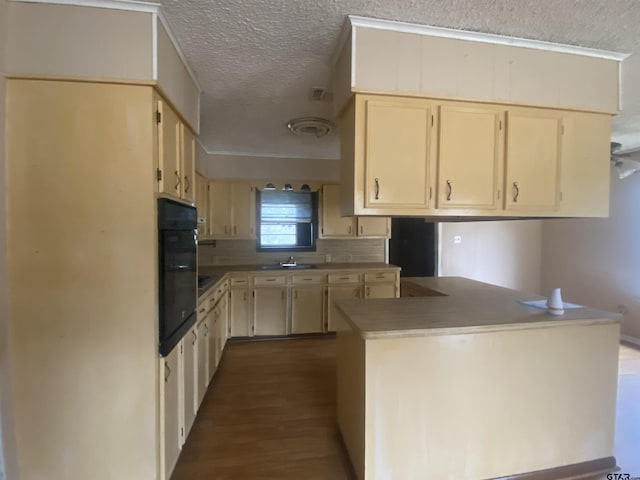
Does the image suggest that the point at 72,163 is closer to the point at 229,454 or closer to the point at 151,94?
the point at 151,94

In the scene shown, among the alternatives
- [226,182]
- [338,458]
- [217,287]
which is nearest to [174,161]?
[217,287]

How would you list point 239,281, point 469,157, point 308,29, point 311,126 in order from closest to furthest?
point 308,29, point 469,157, point 311,126, point 239,281

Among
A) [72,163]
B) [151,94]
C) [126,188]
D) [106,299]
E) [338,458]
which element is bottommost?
[338,458]

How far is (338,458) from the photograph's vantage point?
76.4 inches

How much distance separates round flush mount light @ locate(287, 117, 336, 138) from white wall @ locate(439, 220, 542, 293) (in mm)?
2770

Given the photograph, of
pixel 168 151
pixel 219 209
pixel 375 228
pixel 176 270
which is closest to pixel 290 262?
pixel 219 209

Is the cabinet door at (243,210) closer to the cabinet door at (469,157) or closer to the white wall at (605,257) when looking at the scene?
the cabinet door at (469,157)

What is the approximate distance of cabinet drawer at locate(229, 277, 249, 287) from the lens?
12.5 feet

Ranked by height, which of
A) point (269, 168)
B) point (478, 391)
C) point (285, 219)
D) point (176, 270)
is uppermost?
point (269, 168)

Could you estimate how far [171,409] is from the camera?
1.70 meters

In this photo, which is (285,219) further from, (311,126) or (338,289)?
(311,126)

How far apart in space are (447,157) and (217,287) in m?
2.40

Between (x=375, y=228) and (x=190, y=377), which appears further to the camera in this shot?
(x=375, y=228)

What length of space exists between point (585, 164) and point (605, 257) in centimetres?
318
